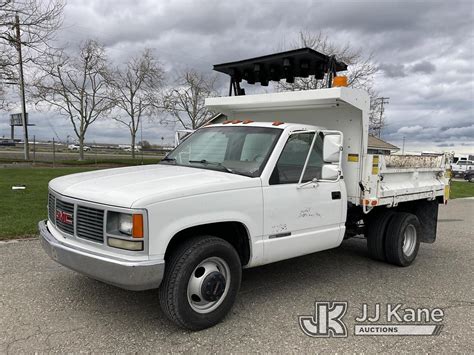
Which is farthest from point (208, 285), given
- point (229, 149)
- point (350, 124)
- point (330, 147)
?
point (350, 124)

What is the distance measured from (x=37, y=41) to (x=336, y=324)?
11.5 m

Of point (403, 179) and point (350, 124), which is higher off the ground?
point (350, 124)

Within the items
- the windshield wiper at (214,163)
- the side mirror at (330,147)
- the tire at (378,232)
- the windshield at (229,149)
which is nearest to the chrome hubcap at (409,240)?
the tire at (378,232)

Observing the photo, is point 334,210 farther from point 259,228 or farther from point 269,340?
point 269,340

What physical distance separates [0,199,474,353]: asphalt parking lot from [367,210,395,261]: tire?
0.79 feet

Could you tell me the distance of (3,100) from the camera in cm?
1702

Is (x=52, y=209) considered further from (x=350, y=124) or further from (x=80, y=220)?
(x=350, y=124)

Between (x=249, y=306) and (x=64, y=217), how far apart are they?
207 centimetres

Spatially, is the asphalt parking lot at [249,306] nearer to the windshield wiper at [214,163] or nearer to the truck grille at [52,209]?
the truck grille at [52,209]

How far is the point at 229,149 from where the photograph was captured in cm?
478

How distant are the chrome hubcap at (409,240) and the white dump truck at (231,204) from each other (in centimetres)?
18

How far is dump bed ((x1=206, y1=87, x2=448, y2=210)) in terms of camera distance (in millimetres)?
5238

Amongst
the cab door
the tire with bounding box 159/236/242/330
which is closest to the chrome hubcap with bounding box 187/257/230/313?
the tire with bounding box 159/236/242/330
